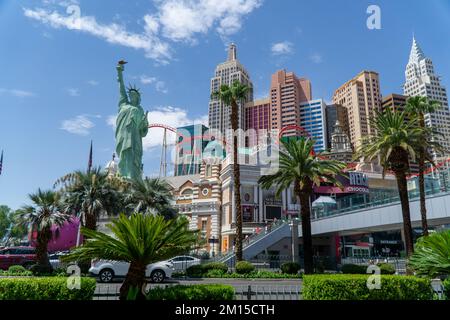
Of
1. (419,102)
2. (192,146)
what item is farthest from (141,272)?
(192,146)

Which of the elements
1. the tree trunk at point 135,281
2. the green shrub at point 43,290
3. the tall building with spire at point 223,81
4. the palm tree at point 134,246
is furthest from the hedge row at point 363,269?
the tall building with spire at point 223,81

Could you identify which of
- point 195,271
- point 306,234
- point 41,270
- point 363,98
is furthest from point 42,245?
point 363,98

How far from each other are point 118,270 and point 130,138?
29.9m

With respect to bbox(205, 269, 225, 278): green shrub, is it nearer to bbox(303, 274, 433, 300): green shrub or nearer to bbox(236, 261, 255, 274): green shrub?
bbox(236, 261, 255, 274): green shrub

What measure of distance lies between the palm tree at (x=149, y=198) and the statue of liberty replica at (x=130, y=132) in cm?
1688

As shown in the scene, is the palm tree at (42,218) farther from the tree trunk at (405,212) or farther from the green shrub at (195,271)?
the tree trunk at (405,212)

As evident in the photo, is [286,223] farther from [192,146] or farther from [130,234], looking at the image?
[192,146]

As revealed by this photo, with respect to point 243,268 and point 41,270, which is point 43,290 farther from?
point 243,268

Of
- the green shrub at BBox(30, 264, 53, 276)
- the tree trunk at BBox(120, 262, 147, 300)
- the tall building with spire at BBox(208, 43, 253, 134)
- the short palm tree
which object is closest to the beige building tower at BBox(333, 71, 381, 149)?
the tall building with spire at BBox(208, 43, 253, 134)

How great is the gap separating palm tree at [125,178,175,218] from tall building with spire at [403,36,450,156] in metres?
129

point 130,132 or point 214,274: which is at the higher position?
point 130,132

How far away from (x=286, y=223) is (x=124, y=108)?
27.9 meters

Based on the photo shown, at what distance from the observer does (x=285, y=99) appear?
155625 mm
